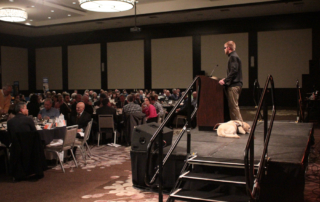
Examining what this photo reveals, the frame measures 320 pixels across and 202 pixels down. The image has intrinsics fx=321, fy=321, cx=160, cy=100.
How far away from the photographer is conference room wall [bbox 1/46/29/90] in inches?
709

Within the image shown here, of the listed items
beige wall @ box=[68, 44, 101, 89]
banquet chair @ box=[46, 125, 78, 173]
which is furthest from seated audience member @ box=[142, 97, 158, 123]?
beige wall @ box=[68, 44, 101, 89]

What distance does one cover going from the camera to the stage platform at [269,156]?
11.0ft

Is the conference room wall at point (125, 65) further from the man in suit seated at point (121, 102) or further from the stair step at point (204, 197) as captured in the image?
the stair step at point (204, 197)

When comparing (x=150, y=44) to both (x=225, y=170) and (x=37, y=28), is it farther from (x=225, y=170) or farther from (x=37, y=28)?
(x=225, y=170)

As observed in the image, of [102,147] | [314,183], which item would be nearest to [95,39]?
[102,147]

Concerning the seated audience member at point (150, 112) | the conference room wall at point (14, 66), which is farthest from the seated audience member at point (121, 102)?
the conference room wall at point (14, 66)

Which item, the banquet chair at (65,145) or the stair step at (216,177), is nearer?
the stair step at (216,177)

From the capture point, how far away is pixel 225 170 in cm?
368

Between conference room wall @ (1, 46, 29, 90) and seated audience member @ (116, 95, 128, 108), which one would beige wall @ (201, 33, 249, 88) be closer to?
seated audience member @ (116, 95, 128, 108)

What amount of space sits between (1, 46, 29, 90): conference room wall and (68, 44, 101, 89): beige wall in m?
2.97

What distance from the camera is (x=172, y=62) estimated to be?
16391 mm

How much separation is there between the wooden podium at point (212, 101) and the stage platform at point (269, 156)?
0.29 meters

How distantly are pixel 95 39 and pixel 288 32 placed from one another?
9974 millimetres

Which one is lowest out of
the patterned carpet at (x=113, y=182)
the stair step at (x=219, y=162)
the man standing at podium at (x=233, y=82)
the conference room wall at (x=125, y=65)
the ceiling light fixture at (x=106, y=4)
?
the patterned carpet at (x=113, y=182)
